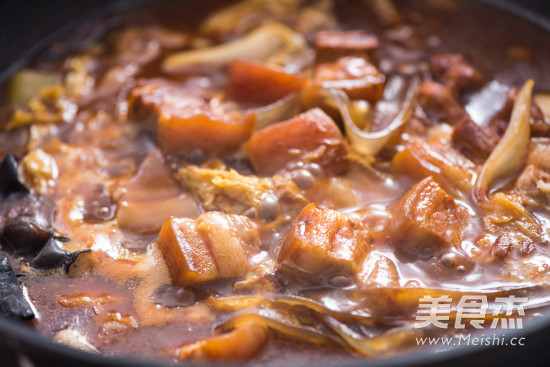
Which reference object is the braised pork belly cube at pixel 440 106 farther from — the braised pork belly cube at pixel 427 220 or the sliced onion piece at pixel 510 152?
the braised pork belly cube at pixel 427 220

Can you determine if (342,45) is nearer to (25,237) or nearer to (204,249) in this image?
(204,249)

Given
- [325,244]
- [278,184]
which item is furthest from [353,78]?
[325,244]

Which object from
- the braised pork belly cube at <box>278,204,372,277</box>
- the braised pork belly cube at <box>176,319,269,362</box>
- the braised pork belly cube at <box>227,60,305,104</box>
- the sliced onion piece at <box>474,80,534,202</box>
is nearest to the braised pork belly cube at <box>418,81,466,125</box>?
the sliced onion piece at <box>474,80,534,202</box>

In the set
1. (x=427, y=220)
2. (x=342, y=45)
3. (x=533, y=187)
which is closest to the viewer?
(x=427, y=220)

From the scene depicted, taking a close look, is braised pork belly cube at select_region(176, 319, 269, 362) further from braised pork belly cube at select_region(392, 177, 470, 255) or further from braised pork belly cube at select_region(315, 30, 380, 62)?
braised pork belly cube at select_region(315, 30, 380, 62)

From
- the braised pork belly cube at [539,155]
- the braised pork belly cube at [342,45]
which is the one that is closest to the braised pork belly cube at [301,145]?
the braised pork belly cube at [342,45]

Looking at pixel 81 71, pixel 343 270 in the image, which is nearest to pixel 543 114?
pixel 343 270

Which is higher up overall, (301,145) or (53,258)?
(301,145)
